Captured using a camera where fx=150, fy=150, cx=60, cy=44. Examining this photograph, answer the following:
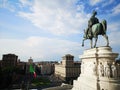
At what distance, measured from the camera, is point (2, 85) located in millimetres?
41625

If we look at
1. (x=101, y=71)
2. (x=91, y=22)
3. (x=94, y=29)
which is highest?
(x=91, y=22)

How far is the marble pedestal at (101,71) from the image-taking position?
16062 mm

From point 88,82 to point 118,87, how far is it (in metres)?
3.63

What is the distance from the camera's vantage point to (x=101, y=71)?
17031 millimetres

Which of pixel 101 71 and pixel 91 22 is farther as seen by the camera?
pixel 91 22

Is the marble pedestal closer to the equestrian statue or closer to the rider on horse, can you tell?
the equestrian statue

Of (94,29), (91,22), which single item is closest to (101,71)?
(94,29)

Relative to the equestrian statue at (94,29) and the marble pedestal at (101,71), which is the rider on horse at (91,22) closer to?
the equestrian statue at (94,29)

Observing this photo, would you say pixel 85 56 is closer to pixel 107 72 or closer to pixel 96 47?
pixel 96 47

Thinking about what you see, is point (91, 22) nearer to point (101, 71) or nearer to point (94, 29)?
point (94, 29)

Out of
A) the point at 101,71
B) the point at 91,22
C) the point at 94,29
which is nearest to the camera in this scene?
the point at 101,71

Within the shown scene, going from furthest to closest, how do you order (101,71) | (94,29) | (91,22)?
(91,22), (94,29), (101,71)

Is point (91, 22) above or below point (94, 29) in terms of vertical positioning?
above

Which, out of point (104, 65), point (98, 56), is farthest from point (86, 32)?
point (104, 65)
